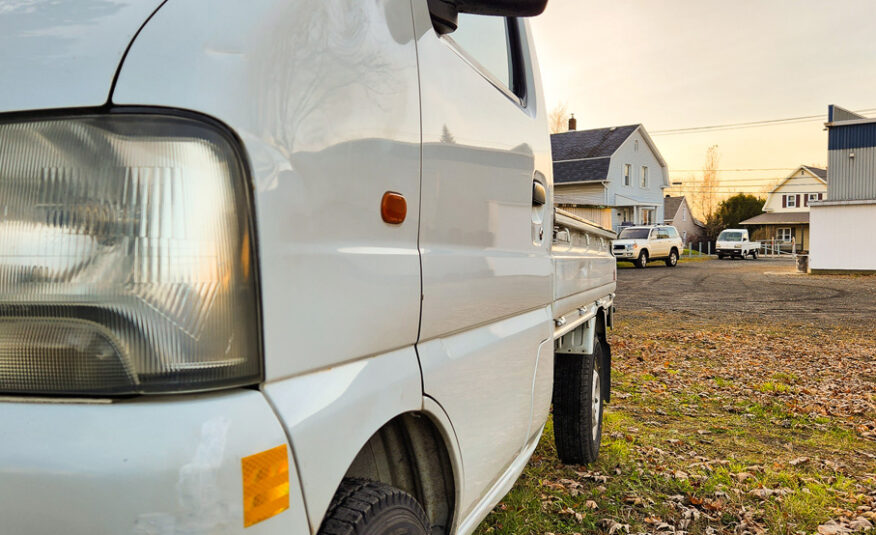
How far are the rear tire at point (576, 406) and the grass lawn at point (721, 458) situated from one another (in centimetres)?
16

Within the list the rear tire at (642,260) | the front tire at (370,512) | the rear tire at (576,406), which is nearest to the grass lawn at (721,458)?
the rear tire at (576,406)

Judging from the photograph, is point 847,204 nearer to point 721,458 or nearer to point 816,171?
point 721,458

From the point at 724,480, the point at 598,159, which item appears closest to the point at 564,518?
the point at 724,480

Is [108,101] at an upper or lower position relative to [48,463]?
upper

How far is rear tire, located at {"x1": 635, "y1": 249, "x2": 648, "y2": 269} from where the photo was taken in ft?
93.9

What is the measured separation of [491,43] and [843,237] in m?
27.5

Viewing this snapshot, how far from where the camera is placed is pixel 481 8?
1.61m

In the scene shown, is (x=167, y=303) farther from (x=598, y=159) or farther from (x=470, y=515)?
(x=598, y=159)

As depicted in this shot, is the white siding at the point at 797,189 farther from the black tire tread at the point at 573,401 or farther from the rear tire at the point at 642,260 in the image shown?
the black tire tread at the point at 573,401

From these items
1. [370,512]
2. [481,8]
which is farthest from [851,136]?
[370,512]

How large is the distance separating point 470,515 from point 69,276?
4.39 ft

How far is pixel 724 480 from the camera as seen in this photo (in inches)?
161

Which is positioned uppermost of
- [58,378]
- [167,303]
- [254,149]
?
[254,149]

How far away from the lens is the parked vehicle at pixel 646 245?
2803 cm
